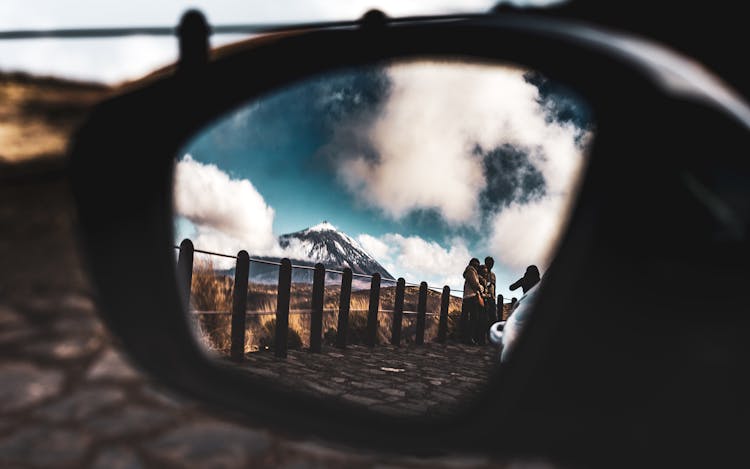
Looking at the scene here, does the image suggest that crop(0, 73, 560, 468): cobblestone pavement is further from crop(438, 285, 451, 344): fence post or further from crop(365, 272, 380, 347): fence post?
crop(438, 285, 451, 344): fence post

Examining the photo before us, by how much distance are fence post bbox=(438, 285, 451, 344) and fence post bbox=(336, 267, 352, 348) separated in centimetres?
483

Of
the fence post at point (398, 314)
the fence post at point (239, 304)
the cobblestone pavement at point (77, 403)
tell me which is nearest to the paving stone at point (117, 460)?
the cobblestone pavement at point (77, 403)

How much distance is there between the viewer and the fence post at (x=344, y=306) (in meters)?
9.45

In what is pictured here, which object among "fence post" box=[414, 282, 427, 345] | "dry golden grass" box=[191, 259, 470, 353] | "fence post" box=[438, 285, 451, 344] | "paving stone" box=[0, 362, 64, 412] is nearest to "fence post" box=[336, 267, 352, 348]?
"dry golden grass" box=[191, 259, 470, 353]

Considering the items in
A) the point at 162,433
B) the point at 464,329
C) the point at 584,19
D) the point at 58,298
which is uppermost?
the point at 584,19

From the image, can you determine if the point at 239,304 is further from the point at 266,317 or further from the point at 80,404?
the point at 80,404

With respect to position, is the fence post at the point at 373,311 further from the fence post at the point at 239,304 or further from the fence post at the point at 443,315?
the fence post at the point at 239,304

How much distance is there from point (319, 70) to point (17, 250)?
3.25 metres

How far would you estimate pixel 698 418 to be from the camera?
0.54 meters

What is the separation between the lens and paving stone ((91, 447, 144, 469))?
168cm

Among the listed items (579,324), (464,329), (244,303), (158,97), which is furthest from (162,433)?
(464,329)

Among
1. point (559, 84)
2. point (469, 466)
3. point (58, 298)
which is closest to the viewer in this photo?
point (559, 84)

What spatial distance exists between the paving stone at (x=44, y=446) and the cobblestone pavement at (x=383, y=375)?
1996mm

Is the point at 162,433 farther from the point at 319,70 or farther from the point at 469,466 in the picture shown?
the point at 319,70
